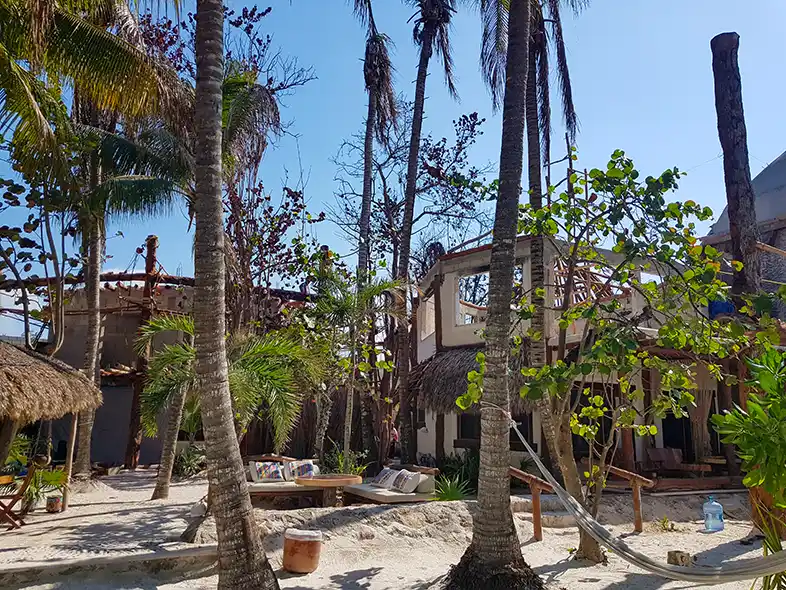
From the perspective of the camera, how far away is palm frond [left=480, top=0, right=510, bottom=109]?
11.7 m

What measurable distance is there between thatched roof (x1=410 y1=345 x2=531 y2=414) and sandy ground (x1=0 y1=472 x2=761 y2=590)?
3.20m

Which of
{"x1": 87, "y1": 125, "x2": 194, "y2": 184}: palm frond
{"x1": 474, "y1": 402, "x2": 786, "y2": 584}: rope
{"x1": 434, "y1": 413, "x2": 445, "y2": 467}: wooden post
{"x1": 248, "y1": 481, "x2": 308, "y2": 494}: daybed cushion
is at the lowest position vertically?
{"x1": 248, "y1": 481, "x2": 308, "y2": 494}: daybed cushion

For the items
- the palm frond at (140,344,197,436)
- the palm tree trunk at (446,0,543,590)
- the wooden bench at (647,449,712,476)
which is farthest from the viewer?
the wooden bench at (647,449,712,476)

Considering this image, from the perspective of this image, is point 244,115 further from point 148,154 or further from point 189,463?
point 189,463

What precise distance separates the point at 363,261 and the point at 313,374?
227 inches

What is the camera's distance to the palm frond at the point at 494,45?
11672 mm

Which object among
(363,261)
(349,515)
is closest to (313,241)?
(363,261)

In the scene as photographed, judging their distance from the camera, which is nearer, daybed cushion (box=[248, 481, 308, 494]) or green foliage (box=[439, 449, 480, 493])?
daybed cushion (box=[248, 481, 308, 494])

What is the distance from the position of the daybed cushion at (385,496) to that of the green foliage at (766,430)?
636 cm

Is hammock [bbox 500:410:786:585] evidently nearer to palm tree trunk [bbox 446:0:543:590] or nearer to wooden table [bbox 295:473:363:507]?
palm tree trunk [bbox 446:0:543:590]

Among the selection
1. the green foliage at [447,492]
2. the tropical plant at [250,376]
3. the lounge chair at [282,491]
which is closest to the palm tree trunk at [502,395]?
the tropical plant at [250,376]

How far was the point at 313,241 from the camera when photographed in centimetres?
1633

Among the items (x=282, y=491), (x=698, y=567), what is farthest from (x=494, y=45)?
(x=698, y=567)

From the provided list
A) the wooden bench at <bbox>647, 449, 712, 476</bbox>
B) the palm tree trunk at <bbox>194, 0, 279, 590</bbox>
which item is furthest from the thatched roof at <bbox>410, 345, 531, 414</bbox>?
the palm tree trunk at <bbox>194, 0, 279, 590</bbox>
